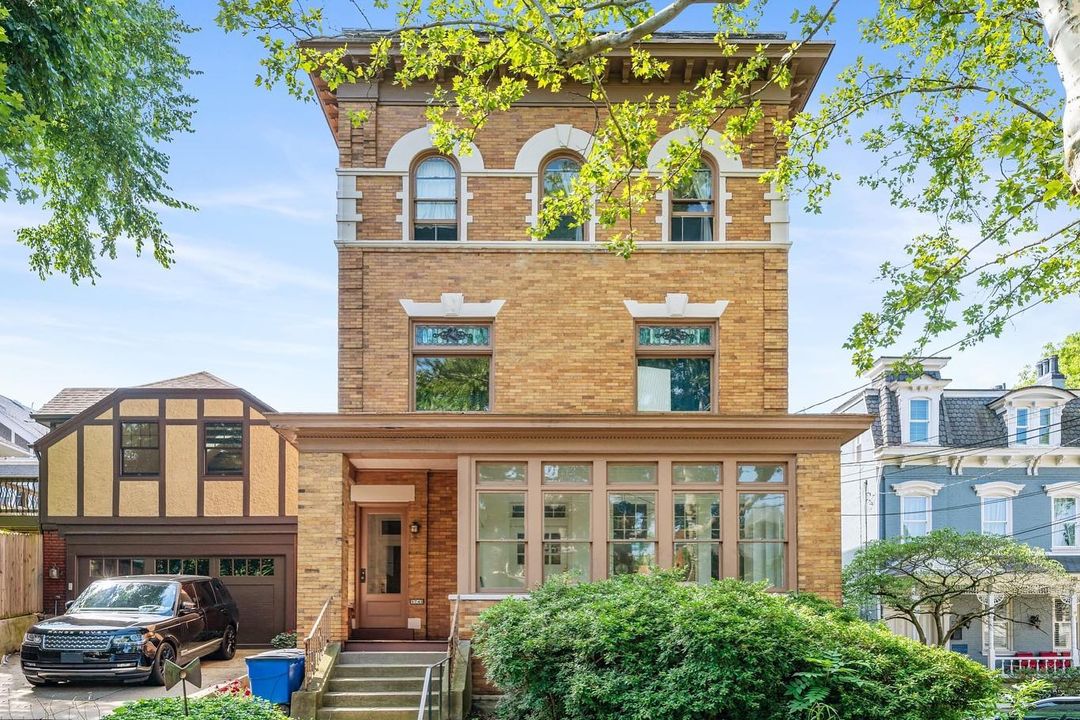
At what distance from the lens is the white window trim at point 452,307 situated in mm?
15812

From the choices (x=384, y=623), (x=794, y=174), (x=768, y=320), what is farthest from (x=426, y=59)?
(x=384, y=623)

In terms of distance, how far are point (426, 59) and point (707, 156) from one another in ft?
19.0

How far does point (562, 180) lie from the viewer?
639 inches

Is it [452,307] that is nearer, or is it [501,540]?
[501,540]

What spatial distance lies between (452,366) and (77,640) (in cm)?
713

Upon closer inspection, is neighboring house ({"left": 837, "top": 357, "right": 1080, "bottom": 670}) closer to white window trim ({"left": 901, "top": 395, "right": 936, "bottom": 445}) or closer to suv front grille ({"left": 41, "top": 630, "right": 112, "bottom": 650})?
white window trim ({"left": 901, "top": 395, "right": 936, "bottom": 445})

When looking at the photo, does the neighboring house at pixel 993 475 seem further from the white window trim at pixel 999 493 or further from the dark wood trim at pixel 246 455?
the dark wood trim at pixel 246 455

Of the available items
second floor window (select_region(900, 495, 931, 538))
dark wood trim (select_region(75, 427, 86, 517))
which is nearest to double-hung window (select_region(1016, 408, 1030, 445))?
second floor window (select_region(900, 495, 931, 538))

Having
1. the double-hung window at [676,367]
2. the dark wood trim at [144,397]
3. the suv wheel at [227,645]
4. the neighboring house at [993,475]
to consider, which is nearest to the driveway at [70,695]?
the suv wheel at [227,645]

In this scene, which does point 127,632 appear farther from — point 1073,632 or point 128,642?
point 1073,632

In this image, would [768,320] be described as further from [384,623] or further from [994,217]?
[384,623]

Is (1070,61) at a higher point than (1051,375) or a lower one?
higher

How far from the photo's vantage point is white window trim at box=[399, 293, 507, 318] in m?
15.8

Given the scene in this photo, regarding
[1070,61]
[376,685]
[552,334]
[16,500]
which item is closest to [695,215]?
[552,334]
